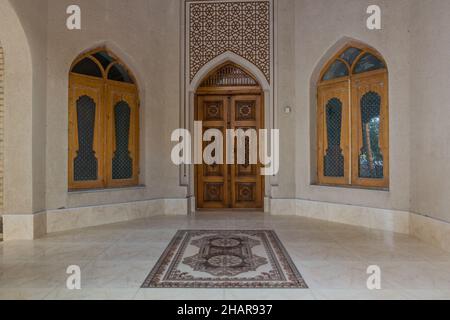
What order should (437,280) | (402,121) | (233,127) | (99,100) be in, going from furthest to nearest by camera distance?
(233,127), (99,100), (402,121), (437,280)

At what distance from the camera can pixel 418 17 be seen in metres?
4.44

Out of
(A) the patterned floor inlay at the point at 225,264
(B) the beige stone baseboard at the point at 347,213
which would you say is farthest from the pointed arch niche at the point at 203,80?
(A) the patterned floor inlay at the point at 225,264

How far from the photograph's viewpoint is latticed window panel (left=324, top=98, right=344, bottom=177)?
5.73 metres

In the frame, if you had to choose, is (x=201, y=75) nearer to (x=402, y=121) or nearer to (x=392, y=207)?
(x=402, y=121)

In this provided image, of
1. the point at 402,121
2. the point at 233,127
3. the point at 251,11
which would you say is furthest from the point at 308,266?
the point at 251,11

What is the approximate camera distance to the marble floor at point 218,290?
2.60 m

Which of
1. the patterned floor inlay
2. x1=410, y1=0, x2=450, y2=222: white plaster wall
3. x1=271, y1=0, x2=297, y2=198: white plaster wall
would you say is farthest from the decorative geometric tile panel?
the patterned floor inlay

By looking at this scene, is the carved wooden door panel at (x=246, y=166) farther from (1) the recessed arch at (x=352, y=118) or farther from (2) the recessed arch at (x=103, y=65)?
(2) the recessed arch at (x=103, y=65)

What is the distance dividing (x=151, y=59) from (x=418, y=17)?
4.11 metres

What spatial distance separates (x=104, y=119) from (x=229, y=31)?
110 inches

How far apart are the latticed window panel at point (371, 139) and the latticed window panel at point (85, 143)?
4.24 m

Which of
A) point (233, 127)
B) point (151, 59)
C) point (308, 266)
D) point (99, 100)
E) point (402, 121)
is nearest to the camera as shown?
point (308, 266)

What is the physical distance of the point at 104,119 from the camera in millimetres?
5539

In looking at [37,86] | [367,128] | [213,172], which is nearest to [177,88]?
[213,172]
